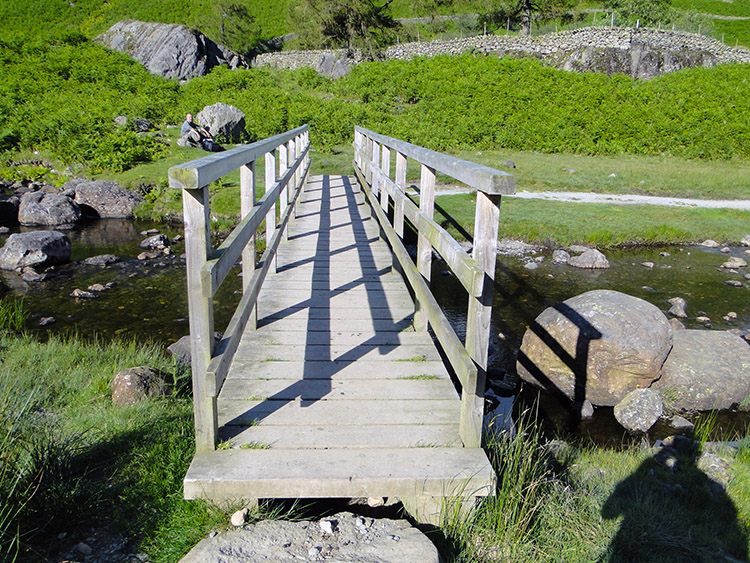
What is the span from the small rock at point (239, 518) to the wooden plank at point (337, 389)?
3.12 ft

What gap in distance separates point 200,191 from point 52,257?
29.3ft

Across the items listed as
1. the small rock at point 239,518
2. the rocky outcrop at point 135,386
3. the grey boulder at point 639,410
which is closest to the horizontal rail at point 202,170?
the small rock at point 239,518

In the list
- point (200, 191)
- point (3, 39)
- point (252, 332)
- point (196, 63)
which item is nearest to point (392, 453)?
point (200, 191)

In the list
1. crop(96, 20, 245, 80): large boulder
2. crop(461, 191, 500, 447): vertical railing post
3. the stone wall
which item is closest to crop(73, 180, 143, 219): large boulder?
crop(461, 191, 500, 447): vertical railing post

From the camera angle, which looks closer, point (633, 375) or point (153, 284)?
point (633, 375)

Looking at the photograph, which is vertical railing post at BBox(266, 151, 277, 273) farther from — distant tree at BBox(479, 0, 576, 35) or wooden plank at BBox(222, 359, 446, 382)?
distant tree at BBox(479, 0, 576, 35)

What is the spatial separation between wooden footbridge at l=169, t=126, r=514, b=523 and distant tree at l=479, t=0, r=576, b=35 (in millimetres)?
38960

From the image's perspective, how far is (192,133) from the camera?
17.7 m

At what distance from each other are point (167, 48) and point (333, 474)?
104 ft

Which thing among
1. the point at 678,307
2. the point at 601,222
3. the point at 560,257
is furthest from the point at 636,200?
the point at 678,307

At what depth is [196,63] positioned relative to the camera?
99.8 ft

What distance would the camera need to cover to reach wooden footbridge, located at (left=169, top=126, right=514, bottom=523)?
279 centimetres

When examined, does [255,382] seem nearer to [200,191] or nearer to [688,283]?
[200,191]

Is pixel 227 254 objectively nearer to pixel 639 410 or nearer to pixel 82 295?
pixel 639 410
